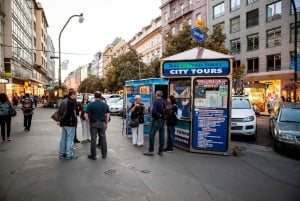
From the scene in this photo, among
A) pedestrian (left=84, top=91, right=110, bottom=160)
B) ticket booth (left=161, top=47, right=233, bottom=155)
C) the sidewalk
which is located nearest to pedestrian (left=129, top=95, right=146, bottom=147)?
the sidewalk

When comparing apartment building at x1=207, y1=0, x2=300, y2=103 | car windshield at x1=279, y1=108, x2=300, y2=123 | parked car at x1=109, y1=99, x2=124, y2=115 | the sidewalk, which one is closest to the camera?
the sidewalk

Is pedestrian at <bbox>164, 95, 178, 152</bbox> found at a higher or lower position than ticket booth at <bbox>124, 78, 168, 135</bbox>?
lower

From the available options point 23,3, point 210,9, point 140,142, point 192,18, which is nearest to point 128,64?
point 192,18

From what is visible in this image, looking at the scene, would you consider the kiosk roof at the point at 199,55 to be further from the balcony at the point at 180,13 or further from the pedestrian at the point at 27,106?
the balcony at the point at 180,13

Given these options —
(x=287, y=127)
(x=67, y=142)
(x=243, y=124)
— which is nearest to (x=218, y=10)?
(x=243, y=124)

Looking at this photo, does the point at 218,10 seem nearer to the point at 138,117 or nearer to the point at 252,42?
the point at 252,42

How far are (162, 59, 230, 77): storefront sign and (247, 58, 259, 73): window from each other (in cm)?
2718

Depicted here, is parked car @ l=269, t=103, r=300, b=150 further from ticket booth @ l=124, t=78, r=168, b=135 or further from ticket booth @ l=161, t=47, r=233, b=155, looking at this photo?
ticket booth @ l=124, t=78, r=168, b=135

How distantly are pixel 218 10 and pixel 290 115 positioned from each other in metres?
31.5

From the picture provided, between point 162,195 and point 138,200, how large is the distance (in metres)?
0.47

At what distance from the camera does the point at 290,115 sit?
33.7 ft

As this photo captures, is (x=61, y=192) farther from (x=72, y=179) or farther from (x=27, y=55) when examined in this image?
(x=27, y=55)

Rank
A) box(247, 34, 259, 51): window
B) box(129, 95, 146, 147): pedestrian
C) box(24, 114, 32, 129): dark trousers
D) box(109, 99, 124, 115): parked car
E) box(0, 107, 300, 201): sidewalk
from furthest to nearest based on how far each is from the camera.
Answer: box(247, 34, 259, 51): window
box(109, 99, 124, 115): parked car
box(24, 114, 32, 129): dark trousers
box(129, 95, 146, 147): pedestrian
box(0, 107, 300, 201): sidewalk

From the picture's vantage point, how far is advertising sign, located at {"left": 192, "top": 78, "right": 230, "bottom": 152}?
27.8 ft
